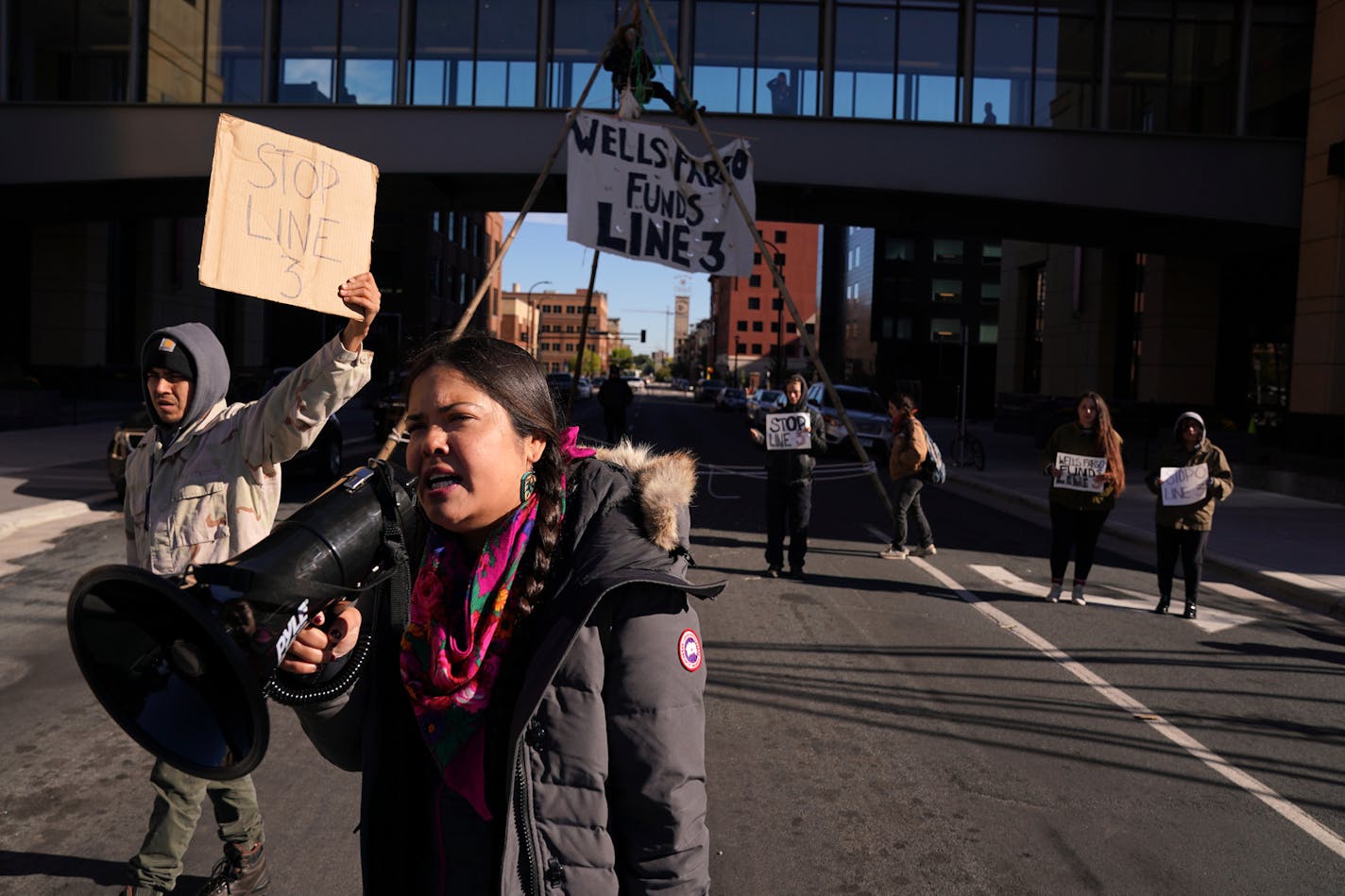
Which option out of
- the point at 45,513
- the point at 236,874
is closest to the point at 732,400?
the point at 45,513

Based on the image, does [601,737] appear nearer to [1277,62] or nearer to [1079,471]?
[1079,471]

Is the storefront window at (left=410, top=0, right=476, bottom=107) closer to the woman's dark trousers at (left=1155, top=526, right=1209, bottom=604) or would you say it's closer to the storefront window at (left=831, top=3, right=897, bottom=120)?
the storefront window at (left=831, top=3, right=897, bottom=120)

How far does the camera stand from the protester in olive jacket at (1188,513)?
29.6 feet

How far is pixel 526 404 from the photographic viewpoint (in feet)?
6.64

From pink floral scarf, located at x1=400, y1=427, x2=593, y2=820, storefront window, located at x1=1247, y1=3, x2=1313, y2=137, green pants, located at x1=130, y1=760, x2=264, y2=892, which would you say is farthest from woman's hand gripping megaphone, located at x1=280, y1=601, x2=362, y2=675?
storefront window, located at x1=1247, y1=3, x2=1313, y2=137

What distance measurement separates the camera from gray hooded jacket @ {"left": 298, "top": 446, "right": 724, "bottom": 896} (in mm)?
1841

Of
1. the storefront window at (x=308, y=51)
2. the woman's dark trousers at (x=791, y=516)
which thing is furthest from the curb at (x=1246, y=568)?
the storefront window at (x=308, y=51)

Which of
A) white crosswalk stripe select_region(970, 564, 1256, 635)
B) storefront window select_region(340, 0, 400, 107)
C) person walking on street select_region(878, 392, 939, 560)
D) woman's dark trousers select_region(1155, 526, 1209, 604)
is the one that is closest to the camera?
white crosswalk stripe select_region(970, 564, 1256, 635)

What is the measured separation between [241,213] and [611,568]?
161cm

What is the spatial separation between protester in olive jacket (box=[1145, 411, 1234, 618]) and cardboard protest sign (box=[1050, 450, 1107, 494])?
47cm

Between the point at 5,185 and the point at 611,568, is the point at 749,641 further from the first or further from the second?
the point at 5,185

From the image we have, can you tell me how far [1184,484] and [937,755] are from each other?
4980 mm

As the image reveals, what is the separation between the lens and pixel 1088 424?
939cm

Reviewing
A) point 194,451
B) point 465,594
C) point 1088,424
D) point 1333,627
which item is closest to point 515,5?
point 1088,424
